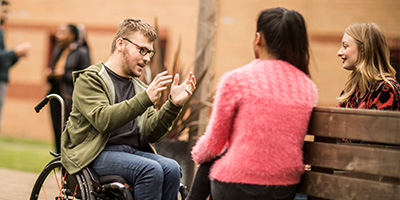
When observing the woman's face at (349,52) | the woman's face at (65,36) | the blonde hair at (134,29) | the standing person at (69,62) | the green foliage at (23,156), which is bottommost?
the green foliage at (23,156)

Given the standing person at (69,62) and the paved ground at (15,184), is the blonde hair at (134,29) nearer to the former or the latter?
the paved ground at (15,184)

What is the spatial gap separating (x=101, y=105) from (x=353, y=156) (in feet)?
4.79

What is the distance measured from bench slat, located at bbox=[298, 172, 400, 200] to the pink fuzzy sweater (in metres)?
0.09

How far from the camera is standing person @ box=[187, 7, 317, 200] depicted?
2.76 metres

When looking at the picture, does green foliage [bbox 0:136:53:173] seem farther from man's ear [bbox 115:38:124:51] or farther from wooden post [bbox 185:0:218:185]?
man's ear [bbox 115:38:124:51]

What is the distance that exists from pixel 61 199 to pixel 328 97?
19.8 ft

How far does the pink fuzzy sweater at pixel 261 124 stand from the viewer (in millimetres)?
2752

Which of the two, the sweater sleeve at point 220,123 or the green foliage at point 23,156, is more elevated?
the sweater sleeve at point 220,123

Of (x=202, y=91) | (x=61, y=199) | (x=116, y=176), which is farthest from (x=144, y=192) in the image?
(x=202, y=91)

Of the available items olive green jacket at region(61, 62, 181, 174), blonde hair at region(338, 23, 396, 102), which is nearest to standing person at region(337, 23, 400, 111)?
blonde hair at region(338, 23, 396, 102)

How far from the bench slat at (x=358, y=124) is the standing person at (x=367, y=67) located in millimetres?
798

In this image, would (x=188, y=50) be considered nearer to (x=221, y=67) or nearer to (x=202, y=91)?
(x=221, y=67)

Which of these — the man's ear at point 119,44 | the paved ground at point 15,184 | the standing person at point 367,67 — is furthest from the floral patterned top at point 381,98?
the paved ground at point 15,184

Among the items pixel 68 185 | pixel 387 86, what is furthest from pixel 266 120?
pixel 68 185
